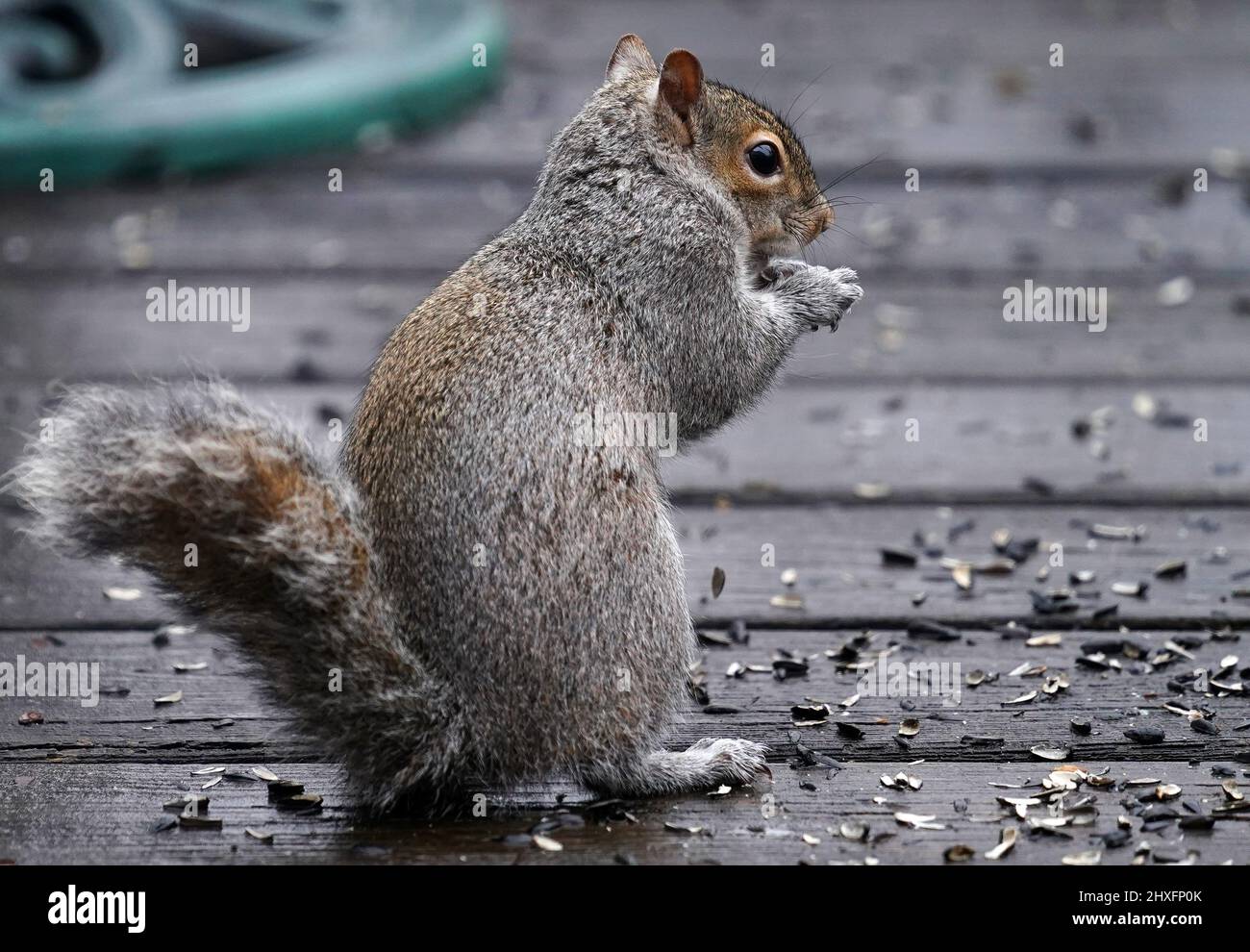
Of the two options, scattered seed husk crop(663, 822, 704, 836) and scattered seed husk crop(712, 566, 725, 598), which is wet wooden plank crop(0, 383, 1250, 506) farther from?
scattered seed husk crop(663, 822, 704, 836)

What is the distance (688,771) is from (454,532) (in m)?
0.38

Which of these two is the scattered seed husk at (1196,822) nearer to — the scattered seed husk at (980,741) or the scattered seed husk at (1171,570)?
the scattered seed husk at (980,741)

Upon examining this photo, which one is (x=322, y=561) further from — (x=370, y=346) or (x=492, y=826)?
(x=370, y=346)

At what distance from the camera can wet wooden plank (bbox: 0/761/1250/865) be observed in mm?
1646

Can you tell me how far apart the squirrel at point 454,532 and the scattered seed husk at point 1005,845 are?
0.90 feet

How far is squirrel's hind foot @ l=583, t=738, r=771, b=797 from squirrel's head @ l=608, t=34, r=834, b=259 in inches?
25.4

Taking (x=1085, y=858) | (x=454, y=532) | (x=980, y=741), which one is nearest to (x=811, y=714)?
(x=980, y=741)

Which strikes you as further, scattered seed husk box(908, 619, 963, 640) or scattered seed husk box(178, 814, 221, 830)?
scattered seed husk box(908, 619, 963, 640)

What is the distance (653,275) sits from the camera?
74.9 inches

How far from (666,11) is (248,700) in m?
4.07

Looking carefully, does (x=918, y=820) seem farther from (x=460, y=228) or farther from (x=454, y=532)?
(x=460, y=228)

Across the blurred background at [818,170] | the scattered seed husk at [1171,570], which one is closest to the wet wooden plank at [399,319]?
the blurred background at [818,170]

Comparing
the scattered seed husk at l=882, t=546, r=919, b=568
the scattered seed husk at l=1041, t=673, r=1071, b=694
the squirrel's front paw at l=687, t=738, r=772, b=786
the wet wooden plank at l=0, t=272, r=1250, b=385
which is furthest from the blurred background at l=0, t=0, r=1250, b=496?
the squirrel's front paw at l=687, t=738, r=772, b=786

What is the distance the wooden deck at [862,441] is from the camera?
1.74 meters
